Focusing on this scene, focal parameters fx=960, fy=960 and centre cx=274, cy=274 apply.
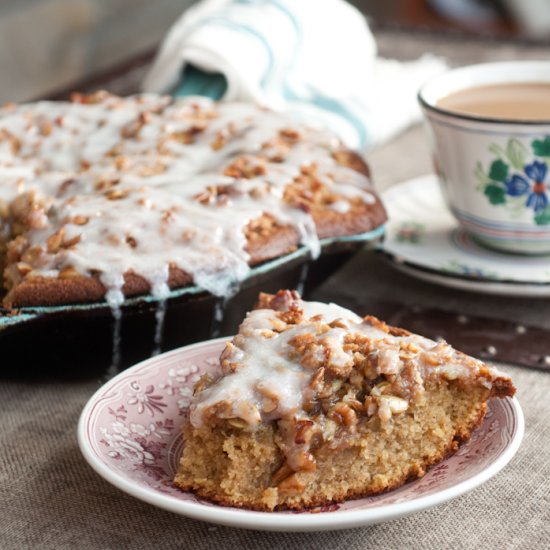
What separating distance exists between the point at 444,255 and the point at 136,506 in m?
0.74

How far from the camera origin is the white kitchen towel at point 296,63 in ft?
6.36

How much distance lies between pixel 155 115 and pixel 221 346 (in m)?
0.61

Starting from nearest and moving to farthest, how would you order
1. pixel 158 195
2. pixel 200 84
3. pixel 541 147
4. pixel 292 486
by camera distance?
pixel 292 486, pixel 158 195, pixel 541 147, pixel 200 84

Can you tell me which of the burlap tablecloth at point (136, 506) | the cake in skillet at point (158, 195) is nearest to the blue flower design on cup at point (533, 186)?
the cake in skillet at point (158, 195)

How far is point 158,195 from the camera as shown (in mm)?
1311

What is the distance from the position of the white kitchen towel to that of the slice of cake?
3.33 feet

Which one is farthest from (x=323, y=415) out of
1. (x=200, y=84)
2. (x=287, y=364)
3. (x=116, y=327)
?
(x=200, y=84)

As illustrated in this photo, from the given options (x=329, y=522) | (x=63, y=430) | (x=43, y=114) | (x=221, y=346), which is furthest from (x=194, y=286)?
(x=43, y=114)

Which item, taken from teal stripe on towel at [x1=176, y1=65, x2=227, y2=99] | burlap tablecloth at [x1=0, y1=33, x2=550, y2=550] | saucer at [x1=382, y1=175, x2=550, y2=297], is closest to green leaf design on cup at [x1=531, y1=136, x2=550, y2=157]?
saucer at [x1=382, y1=175, x2=550, y2=297]

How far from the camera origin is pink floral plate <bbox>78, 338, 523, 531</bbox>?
84 centimetres

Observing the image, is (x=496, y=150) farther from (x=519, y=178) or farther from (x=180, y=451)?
(x=180, y=451)

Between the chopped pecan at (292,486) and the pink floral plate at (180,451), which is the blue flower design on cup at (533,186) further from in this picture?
→ the chopped pecan at (292,486)

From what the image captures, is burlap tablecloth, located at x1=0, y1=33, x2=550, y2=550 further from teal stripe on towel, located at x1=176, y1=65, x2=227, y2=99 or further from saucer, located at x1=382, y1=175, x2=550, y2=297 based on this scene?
teal stripe on towel, located at x1=176, y1=65, x2=227, y2=99

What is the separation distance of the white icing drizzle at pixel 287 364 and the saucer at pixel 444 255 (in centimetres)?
46
